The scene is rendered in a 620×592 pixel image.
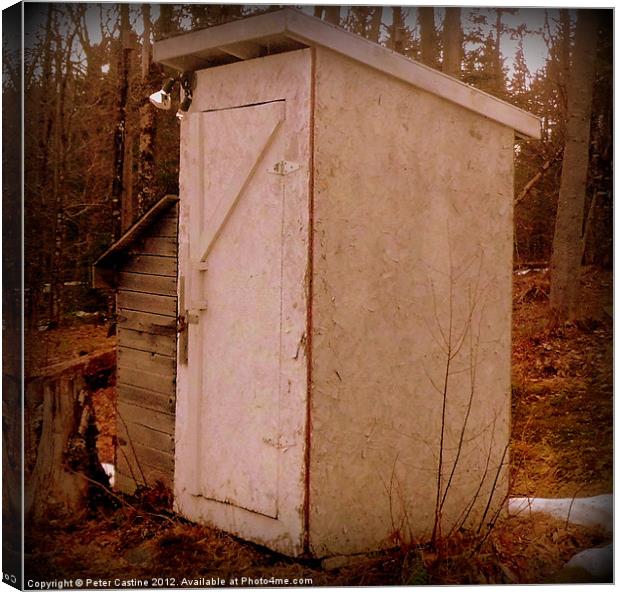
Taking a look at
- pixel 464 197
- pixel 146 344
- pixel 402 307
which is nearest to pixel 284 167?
pixel 402 307

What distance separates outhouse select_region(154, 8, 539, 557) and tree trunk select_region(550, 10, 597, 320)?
34 centimetres

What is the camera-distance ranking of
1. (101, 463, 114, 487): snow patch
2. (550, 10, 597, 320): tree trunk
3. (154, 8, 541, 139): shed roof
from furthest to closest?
(101, 463, 114, 487): snow patch → (550, 10, 597, 320): tree trunk → (154, 8, 541, 139): shed roof

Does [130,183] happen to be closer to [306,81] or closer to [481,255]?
[306,81]

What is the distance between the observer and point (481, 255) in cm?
517

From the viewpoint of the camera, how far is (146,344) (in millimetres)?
5359

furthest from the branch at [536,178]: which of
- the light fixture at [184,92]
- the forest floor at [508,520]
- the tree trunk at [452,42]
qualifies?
the light fixture at [184,92]

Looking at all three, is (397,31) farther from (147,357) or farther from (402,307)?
(147,357)

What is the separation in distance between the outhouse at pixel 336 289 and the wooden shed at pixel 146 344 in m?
0.20

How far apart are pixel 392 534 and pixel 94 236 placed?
223cm

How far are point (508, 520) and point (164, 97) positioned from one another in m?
3.03

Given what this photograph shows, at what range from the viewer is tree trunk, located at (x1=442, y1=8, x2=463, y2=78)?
15.0 feet

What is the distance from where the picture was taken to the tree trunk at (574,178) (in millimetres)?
4734

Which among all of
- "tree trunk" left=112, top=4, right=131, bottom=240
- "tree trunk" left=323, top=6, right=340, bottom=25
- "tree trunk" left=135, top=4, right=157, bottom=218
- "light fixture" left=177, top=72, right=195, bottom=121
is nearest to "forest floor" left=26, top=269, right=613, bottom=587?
"tree trunk" left=112, top=4, right=131, bottom=240

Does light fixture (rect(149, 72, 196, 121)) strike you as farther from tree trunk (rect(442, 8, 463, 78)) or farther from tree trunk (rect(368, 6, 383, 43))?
tree trunk (rect(442, 8, 463, 78))
